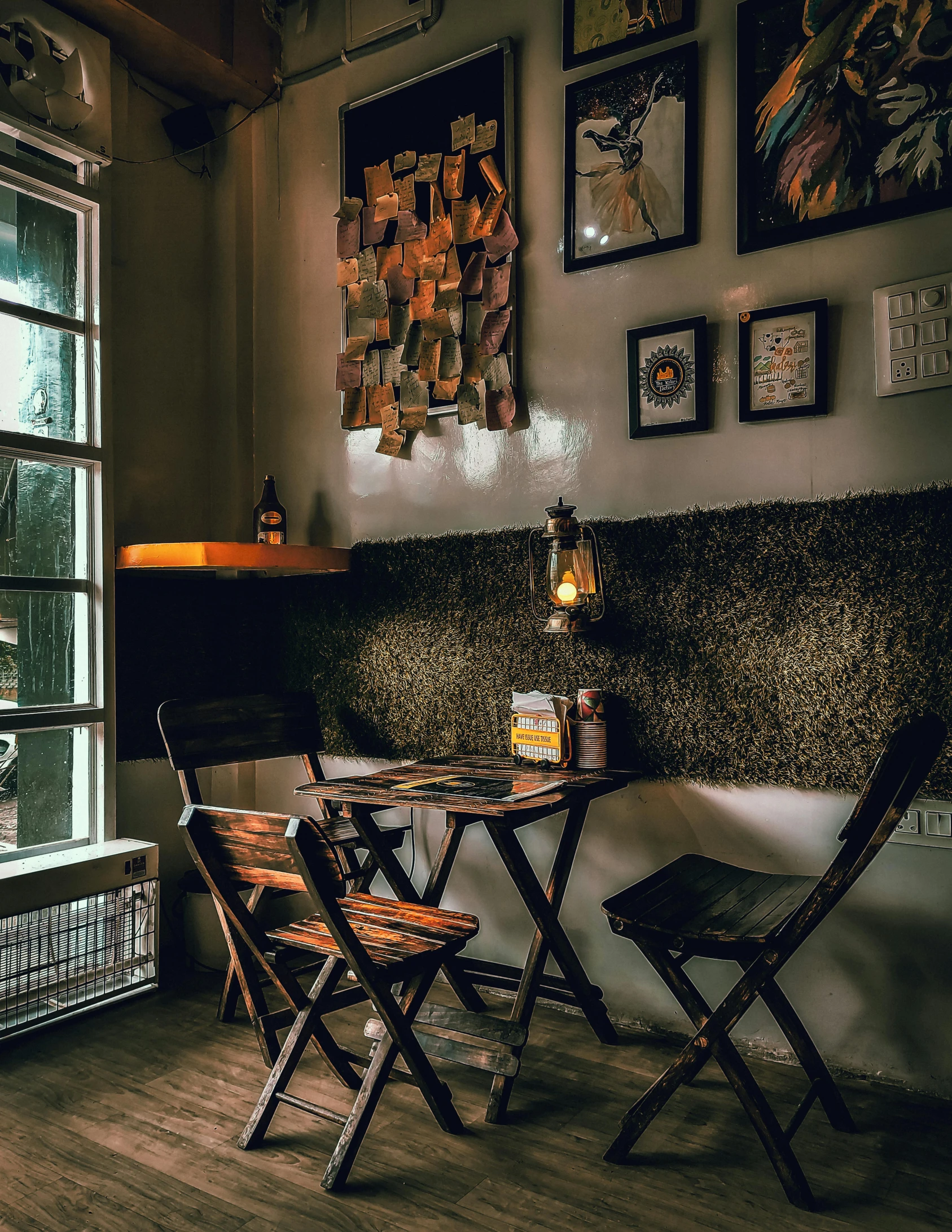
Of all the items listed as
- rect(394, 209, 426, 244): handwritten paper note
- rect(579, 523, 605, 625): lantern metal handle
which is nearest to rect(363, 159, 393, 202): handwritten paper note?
rect(394, 209, 426, 244): handwritten paper note

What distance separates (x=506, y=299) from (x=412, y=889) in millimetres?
2021

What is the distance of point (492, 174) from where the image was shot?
10.6 ft

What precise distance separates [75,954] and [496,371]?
2418 millimetres

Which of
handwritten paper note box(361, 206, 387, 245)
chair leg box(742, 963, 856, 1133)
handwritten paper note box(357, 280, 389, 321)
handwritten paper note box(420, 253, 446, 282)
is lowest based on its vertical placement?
chair leg box(742, 963, 856, 1133)

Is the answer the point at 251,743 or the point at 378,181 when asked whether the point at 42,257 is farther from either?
the point at 251,743

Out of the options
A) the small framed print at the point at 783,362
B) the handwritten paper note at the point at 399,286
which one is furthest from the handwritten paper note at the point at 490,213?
the small framed print at the point at 783,362

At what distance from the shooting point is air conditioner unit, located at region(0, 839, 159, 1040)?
276 cm

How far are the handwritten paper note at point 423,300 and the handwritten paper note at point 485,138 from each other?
1.60 feet

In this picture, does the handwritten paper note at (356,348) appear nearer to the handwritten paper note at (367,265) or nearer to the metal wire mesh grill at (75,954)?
the handwritten paper note at (367,265)

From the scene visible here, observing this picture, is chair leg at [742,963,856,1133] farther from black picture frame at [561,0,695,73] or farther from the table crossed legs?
black picture frame at [561,0,695,73]

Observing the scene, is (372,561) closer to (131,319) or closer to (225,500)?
(225,500)

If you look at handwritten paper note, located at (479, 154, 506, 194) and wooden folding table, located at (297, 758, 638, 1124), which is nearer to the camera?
wooden folding table, located at (297, 758, 638, 1124)

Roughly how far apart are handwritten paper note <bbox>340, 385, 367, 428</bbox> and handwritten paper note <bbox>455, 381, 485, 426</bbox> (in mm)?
466

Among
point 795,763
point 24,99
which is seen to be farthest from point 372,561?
point 24,99
